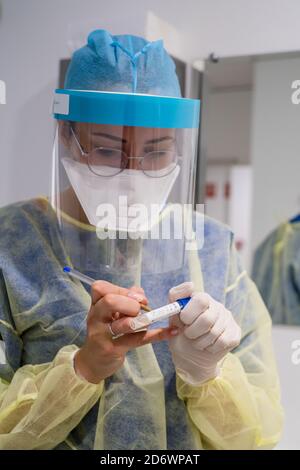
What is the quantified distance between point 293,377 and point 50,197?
0.52 metres

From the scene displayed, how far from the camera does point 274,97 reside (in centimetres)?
115

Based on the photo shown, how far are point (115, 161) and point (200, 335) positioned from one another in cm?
26

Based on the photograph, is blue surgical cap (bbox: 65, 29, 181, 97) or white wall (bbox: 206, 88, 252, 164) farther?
white wall (bbox: 206, 88, 252, 164)

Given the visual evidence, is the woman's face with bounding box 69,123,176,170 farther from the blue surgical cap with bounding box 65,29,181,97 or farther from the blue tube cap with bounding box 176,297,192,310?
the blue tube cap with bounding box 176,297,192,310

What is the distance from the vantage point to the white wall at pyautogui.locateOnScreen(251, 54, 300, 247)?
3.73 ft

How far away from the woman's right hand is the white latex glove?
28mm

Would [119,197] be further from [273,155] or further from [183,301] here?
[273,155]

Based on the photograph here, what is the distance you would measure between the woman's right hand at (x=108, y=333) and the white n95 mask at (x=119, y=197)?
94mm

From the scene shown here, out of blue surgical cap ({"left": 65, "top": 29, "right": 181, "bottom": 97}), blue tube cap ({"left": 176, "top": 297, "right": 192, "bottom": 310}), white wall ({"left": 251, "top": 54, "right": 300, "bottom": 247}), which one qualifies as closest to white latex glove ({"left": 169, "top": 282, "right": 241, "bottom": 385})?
blue tube cap ({"left": 176, "top": 297, "right": 192, "bottom": 310})

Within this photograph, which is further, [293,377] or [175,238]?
[293,377]

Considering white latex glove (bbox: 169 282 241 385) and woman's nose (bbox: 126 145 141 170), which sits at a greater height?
woman's nose (bbox: 126 145 141 170)
